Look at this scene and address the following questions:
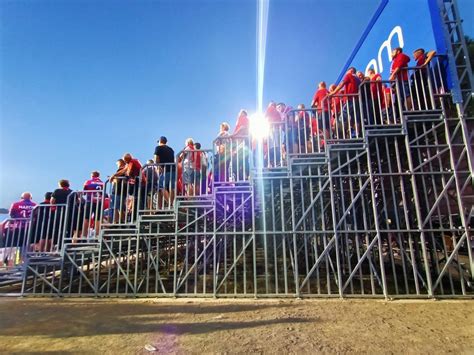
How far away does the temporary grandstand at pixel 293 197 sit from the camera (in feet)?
21.5

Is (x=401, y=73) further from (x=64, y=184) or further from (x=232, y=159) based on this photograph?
(x=64, y=184)

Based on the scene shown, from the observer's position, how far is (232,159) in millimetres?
7363

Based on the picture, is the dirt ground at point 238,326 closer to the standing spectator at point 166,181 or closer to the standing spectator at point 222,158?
the standing spectator at point 166,181

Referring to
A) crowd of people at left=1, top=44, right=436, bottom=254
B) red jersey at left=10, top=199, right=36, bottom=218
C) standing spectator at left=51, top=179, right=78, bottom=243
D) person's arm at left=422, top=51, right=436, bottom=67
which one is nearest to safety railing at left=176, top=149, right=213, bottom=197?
crowd of people at left=1, top=44, right=436, bottom=254

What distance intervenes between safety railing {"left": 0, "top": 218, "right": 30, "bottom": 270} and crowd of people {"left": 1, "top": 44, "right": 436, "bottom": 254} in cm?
3

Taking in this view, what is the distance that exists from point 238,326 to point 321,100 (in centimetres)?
553

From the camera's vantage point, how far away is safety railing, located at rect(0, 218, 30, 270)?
7.39 meters

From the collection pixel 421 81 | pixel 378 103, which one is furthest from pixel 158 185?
pixel 421 81

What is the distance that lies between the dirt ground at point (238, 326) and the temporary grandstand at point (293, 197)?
2.48ft

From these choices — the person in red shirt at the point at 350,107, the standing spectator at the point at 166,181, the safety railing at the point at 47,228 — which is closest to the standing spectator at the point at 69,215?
the safety railing at the point at 47,228

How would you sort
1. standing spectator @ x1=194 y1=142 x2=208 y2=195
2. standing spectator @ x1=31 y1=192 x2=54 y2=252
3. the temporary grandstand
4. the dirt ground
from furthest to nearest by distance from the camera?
standing spectator @ x1=194 y1=142 x2=208 y2=195
standing spectator @ x1=31 y1=192 x2=54 y2=252
the temporary grandstand
the dirt ground

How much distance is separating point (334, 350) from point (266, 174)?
405 centimetres

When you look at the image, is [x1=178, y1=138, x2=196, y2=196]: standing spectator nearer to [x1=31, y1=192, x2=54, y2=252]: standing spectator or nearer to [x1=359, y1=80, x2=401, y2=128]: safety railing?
[x1=31, y1=192, x2=54, y2=252]: standing spectator

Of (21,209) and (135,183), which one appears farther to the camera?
(21,209)
